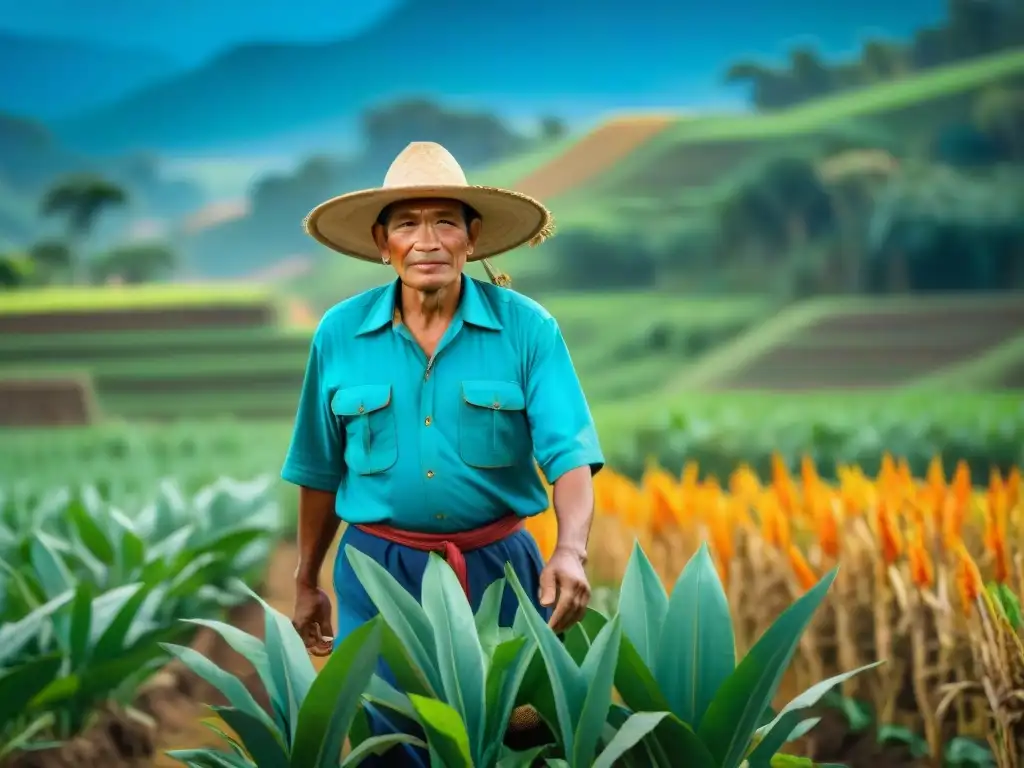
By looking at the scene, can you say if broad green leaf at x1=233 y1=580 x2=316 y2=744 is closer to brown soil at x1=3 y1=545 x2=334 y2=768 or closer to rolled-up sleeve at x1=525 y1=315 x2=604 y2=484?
rolled-up sleeve at x1=525 y1=315 x2=604 y2=484

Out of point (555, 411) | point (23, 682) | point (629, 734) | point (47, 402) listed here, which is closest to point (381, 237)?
point (555, 411)

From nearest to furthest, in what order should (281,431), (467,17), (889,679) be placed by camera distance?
(889,679) < (281,431) < (467,17)

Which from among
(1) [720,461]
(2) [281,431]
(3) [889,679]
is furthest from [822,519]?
(2) [281,431]

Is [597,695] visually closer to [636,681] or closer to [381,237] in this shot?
[636,681]

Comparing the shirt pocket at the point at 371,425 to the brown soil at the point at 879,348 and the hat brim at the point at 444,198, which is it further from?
the brown soil at the point at 879,348

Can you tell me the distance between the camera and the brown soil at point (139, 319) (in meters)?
8.05

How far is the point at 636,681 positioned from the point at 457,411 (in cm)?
48

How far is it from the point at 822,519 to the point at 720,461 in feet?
12.3

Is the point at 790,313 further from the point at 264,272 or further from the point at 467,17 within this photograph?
the point at 264,272

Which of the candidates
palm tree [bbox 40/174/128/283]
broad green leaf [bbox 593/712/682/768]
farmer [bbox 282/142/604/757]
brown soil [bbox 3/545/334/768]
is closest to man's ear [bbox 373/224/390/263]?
farmer [bbox 282/142/604/757]

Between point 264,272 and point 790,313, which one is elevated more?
point 264,272

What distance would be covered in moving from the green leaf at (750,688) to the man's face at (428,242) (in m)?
0.69

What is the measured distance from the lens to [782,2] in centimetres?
839

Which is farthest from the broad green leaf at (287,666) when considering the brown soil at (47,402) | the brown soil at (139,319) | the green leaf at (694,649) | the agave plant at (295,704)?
the brown soil at (139,319)
